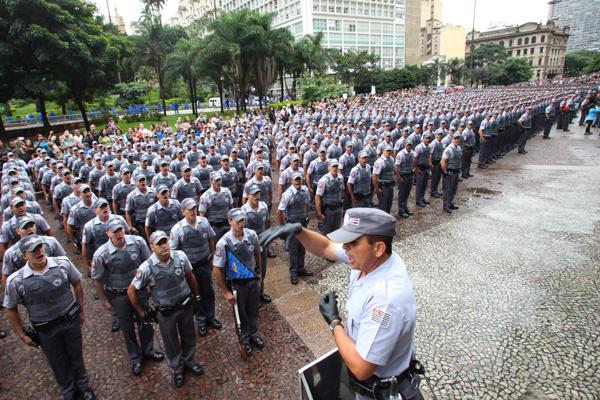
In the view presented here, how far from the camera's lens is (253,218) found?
17.8 ft

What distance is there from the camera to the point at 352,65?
50.5 metres

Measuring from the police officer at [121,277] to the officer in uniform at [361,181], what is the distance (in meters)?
4.75

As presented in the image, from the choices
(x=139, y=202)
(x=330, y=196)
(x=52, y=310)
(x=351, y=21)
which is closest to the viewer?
(x=52, y=310)

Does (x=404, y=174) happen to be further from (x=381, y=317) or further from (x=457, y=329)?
(x=381, y=317)

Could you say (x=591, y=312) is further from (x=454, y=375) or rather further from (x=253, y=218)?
(x=253, y=218)

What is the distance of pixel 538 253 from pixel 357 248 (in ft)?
20.5

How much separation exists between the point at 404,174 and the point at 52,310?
766 centimetres

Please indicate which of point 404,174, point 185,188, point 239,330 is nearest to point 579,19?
point 404,174

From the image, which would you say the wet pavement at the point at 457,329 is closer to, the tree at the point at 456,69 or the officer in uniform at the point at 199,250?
the officer in uniform at the point at 199,250

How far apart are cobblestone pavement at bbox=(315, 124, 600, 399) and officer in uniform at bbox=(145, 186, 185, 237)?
110 inches

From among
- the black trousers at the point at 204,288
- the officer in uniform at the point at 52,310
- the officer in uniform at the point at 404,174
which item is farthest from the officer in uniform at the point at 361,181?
the officer in uniform at the point at 52,310

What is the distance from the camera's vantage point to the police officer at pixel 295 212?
6.08 m

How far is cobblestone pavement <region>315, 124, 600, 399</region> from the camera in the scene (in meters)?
3.80

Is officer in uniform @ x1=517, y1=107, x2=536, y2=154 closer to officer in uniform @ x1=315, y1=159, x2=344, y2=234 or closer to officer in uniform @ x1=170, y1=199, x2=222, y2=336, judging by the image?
officer in uniform @ x1=315, y1=159, x2=344, y2=234
